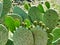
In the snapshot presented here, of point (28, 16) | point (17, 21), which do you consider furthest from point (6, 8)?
point (28, 16)

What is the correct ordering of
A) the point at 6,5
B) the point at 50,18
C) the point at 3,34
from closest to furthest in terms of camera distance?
the point at 3,34
the point at 6,5
the point at 50,18

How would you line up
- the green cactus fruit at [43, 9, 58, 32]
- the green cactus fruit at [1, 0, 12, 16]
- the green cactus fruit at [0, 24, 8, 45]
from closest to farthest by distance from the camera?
1. the green cactus fruit at [0, 24, 8, 45]
2. the green cactus fruit at [1, 0, 12, 16]
3. the green cactus fruit at [43, 9, 58, 32]

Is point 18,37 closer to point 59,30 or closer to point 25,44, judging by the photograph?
point 25,44

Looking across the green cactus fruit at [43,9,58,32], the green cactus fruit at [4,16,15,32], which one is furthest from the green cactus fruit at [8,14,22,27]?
the green cactus fruit at [43,9,58,32]

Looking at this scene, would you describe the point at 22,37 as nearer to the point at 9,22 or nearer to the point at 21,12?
the point at 9,22

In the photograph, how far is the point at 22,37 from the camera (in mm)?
790

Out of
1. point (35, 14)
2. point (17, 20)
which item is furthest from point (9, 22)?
point (35, 14)

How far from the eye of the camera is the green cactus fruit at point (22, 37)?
78 cm

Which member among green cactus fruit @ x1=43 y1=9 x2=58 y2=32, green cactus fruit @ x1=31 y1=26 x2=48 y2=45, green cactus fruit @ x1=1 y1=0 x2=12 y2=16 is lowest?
green cactus fruit @ x1=43 y1=9 x2=58 y2=32

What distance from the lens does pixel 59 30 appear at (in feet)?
3.18

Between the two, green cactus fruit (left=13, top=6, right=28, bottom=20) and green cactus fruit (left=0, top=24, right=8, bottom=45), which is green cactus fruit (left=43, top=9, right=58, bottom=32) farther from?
green cactus fruit (left=0, top=24, right=8, bottom=45)

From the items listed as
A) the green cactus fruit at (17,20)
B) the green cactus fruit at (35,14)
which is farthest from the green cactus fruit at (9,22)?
the green cactus fruit at (35,14)

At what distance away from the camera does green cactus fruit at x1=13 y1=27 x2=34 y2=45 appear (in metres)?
0.78

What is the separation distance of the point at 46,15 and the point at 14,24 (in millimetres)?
174
